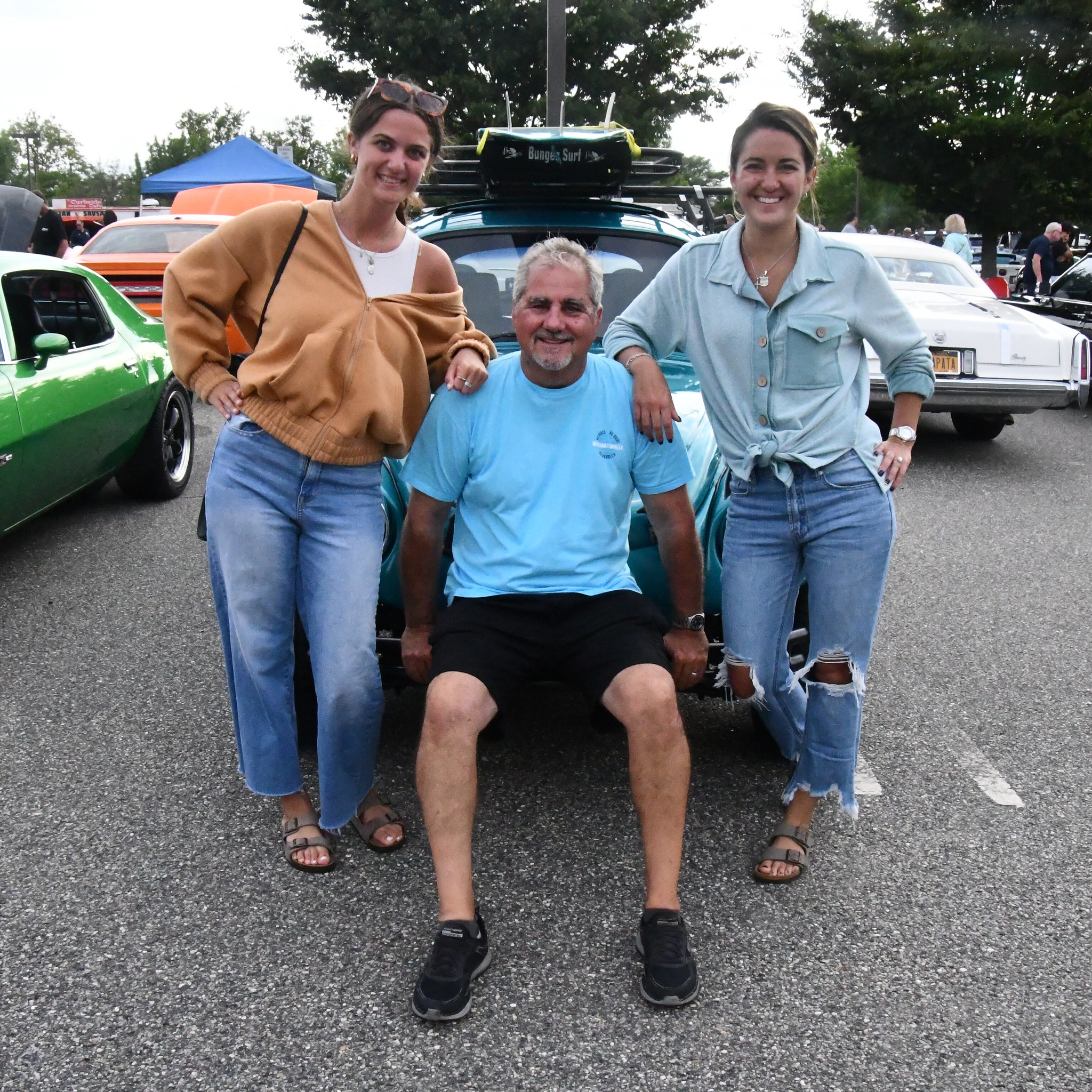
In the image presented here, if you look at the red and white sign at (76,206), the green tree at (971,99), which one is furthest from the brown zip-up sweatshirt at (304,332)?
the red and white sign at (76,206)

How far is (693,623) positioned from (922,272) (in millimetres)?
7350

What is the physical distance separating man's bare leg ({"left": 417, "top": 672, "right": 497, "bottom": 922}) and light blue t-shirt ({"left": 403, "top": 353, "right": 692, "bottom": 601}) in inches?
14.4

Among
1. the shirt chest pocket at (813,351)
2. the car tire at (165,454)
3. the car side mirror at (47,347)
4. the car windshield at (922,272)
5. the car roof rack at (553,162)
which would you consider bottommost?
the car tire at (165,454)

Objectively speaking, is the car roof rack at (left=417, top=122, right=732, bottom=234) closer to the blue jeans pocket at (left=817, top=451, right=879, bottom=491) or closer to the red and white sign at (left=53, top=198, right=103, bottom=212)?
the blue jeans pocket at (left=817, top=451, right=879, bottom=491)

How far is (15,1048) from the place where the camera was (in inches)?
91.2

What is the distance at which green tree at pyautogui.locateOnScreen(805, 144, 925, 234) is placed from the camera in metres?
51.2

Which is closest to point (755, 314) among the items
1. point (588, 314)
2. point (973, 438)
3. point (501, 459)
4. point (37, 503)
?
point (588, 314)

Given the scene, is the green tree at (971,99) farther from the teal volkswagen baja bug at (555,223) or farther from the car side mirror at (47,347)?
the car side mirror at (47,347)

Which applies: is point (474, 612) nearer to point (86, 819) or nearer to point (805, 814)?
point (805, 814)

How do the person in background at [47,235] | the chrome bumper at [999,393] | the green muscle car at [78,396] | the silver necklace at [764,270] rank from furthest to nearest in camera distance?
the person in background at [47,235] → the chrome bumper at [999,393] → the green muscle car at [78,396] → the silver necklace at [764,270]

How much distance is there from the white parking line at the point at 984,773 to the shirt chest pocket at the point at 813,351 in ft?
4.84

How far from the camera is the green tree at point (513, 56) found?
82.6 feet

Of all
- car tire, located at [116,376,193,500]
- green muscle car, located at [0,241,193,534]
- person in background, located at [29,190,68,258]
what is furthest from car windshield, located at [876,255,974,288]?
person in background, located at [29,190,68,258]

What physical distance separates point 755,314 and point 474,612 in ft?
3.38
